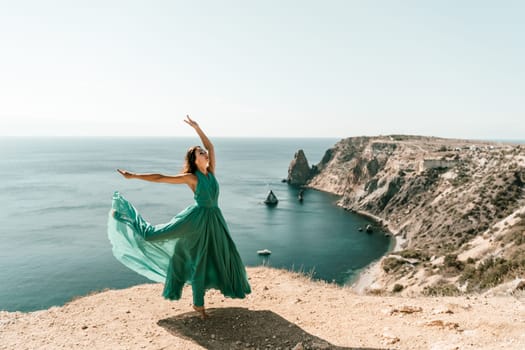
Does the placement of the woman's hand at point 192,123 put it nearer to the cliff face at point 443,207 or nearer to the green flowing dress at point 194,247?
the green flowing dress at point 194,247

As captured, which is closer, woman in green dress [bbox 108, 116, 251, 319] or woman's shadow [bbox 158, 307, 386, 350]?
woman's shadow [bbox 158, 307, 386, 350]

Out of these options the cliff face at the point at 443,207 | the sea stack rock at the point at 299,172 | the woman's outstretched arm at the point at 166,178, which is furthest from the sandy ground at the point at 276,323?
the sea stack rock at the point at 299,172

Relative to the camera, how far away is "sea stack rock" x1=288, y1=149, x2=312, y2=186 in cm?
11619

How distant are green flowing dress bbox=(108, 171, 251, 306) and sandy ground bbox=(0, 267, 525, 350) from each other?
2.21ft

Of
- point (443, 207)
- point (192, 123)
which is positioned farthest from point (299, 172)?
point (192, 123)

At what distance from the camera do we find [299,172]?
383 ft

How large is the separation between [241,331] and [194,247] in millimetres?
1765

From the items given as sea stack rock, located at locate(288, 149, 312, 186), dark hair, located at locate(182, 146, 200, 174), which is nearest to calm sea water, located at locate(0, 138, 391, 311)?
sea stack rock, located at locate(288, 149, 312, 186)

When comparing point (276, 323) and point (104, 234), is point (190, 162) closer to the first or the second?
point (276, 323)

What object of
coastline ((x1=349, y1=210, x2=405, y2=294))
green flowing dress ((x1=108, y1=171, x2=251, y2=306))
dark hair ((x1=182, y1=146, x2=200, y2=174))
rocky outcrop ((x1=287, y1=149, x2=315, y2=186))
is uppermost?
dark hair ((x1=182, y1=146, x2=200, y2=174))

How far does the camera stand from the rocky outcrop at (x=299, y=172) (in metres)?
116

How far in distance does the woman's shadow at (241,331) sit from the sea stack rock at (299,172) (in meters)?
109

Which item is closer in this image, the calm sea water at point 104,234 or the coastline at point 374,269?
the coastline at point 374,269

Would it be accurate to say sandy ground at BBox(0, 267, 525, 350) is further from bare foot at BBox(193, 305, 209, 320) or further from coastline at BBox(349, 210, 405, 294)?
coastline at BBox(349, 210, 405, 294)
